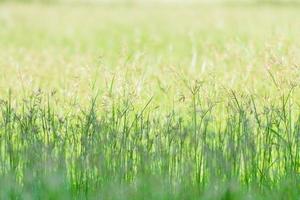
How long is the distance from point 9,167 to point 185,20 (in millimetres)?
9656

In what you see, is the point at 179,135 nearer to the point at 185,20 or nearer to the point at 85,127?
the point at 85,127

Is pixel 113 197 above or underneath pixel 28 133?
underneath

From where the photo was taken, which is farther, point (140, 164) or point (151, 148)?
point (151, 148)

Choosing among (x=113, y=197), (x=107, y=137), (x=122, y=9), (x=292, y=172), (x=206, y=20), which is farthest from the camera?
(x=122, y=9)

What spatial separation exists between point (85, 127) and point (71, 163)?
0.20 m

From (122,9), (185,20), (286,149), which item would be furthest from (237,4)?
(286,149)

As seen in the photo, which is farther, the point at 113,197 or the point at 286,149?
the point at 286,149

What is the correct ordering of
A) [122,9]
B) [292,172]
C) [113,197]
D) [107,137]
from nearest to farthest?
[113,197], [292,172], [107,137], [122,9]

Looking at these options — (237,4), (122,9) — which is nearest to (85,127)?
(122,9)

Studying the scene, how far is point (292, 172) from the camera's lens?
3.73 m

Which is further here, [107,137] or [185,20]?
[185,20]

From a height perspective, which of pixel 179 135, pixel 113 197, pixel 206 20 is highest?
pixel 206 20

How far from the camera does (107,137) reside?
407 cm

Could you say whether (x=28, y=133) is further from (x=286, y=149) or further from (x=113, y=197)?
(x=286, y=149)
